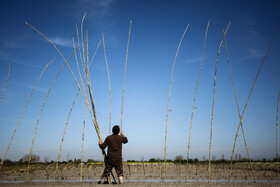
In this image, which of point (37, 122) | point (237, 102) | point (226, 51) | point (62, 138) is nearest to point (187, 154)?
point (237, 102)

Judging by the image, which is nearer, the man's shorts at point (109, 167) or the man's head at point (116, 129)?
the man's shorts at point (109, 167)

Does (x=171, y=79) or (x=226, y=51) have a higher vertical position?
(x=226, y=51)

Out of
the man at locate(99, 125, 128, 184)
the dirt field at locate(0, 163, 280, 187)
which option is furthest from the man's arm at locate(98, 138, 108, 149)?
the dirt field at locate(0, 163, 280, 187)

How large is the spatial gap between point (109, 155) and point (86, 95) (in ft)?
5.57

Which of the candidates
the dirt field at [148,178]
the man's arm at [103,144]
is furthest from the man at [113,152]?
the dirt field at [148,178]

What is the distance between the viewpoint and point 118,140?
18.4 feet

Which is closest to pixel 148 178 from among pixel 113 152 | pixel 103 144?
pixel 113 152

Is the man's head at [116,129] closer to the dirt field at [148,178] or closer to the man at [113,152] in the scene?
the man at [113,152]

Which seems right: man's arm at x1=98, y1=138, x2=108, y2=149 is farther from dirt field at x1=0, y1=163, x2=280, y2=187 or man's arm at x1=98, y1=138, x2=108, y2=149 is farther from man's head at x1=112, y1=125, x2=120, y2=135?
dirt field at x1=0, y1=163, x2=280, y2=187

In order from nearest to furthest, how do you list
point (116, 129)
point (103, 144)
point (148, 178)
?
point (103, 144), point (116, 129), point (148, 178)

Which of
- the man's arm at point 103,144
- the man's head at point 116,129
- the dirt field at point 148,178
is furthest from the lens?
the dirt field at point 148,178

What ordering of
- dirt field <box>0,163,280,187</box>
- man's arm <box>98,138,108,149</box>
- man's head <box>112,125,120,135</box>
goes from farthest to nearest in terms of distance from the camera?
1. dirt field <box>0,163,280,187</box>
2. man's head <box>112,125,120,135</box>
3. man's arm <box>98,138,108,149</box>

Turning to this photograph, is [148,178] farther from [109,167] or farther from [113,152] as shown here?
[113,152]

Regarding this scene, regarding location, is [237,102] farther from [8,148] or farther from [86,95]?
[8,148]
